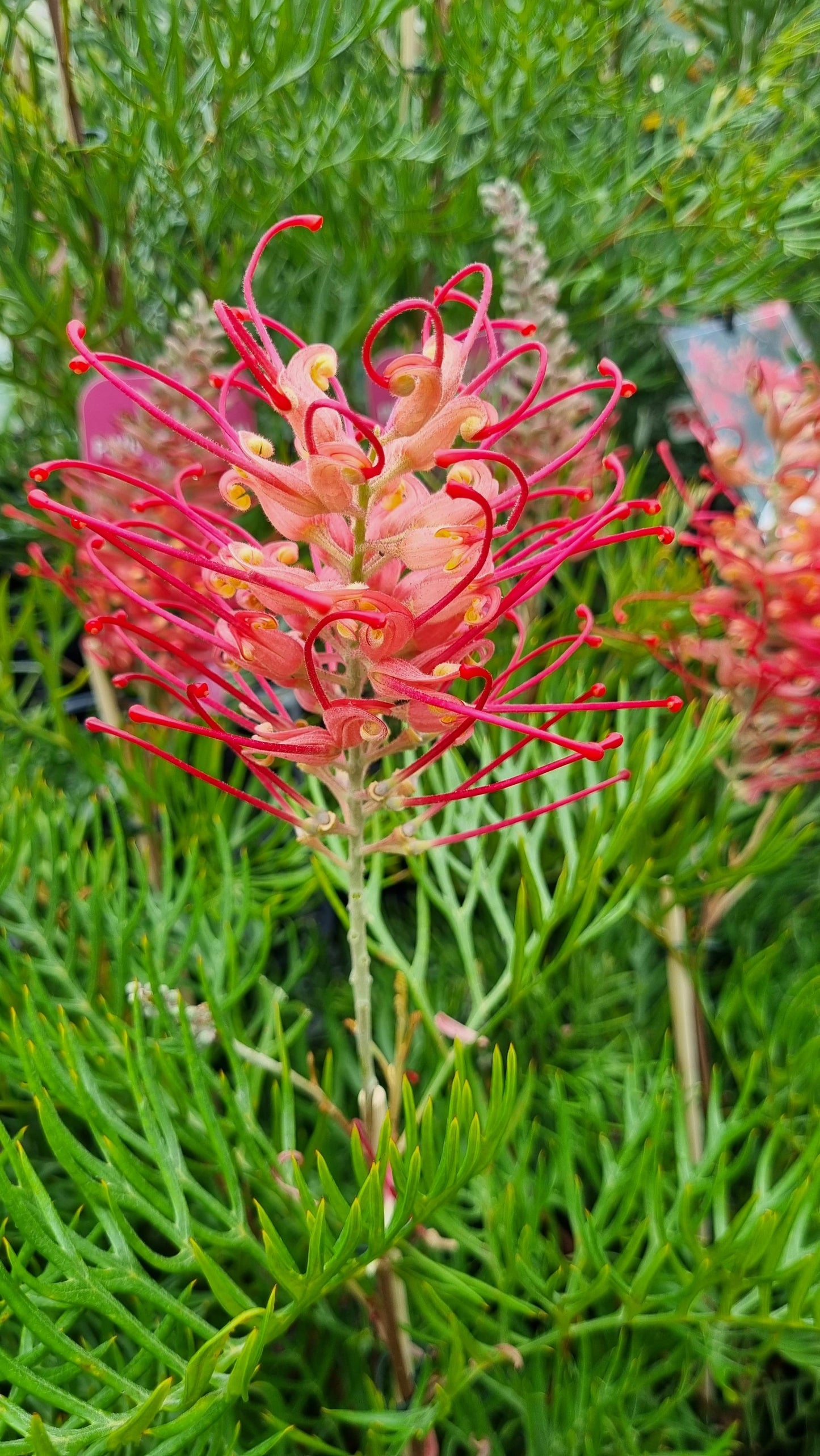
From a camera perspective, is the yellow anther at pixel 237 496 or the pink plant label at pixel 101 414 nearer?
the yellow anther at pixel 237 496

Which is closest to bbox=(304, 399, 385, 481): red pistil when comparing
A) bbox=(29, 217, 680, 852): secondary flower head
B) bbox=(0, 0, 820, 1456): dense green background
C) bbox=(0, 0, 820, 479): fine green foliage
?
bbox=(29, 217, 680, 852): secondary flower head

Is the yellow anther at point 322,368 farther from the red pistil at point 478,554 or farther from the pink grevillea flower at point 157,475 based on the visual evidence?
the pink grevillea flower at point 157,475

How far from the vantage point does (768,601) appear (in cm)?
42

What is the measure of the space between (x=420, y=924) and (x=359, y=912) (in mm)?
126

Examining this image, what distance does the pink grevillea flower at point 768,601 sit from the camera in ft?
1.34

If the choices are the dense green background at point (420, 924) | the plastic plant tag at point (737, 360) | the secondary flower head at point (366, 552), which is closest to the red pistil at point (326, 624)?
the secondary flower head at point (366, 552)

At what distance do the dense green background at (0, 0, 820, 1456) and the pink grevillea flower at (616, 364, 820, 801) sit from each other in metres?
0.03

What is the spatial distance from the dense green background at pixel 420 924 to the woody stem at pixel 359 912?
0.14 ft

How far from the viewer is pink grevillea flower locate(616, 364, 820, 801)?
1.34 ft

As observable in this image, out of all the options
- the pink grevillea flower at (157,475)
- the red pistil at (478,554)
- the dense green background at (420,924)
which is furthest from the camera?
the pink grevillea flower at (157,475)

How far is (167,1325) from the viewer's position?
283 millimetres

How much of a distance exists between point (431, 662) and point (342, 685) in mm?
29

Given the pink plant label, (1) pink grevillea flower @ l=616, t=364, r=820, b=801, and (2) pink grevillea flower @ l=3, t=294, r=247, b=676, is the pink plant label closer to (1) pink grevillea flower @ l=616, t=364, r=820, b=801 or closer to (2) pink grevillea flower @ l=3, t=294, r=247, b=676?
(2) pink grevillea flower @ l=3, t=294, r=247, b=676

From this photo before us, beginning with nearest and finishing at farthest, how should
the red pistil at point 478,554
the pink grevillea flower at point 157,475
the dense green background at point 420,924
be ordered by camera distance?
the red pistil at point 478,554, the dense green background at point 420,924, the pink grevillea flower at point 157,475
